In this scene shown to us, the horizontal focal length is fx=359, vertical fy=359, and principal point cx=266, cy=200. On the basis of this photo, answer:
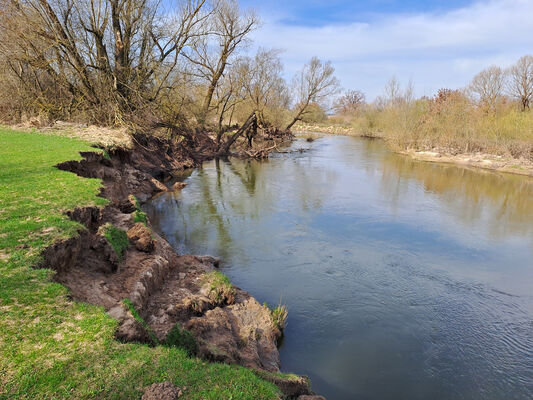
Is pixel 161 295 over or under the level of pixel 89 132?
under

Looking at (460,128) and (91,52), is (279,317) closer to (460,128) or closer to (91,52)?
(91,52)

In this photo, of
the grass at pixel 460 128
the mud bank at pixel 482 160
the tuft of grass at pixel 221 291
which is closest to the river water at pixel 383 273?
the tuft of grass at pixel 221 291

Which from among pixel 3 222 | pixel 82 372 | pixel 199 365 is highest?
pixel 3 222

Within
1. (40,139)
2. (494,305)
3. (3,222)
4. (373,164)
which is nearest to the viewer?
(3,222)

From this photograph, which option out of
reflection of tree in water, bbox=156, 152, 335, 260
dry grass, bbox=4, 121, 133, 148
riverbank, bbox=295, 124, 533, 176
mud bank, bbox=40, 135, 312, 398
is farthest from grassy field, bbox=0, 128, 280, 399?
riverbank, bbox=295, 124, 533, 176

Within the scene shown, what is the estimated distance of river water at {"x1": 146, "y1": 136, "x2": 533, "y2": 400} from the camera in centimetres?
621

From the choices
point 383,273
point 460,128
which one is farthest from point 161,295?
point 460,128

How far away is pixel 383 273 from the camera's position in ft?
31.2

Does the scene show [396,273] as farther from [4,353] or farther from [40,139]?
[40,139]

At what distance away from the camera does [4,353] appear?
11.3 ft

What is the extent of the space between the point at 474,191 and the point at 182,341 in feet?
65.2

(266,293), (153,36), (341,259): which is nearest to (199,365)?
(266,293)

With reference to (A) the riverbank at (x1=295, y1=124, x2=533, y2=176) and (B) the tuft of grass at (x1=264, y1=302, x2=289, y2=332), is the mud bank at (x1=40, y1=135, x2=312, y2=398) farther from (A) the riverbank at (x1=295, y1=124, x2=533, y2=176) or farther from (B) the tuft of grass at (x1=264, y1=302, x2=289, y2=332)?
(A) the riverbank at (x1=295, y1=124, x2=533, y2=176)

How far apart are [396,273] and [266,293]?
12.0 feet
